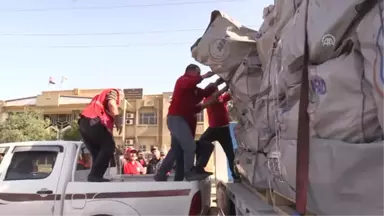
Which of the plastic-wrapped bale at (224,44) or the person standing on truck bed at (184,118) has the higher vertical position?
the plastic-wrapped bale at (224,44)

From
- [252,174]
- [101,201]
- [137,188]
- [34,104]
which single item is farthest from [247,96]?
[34,104]

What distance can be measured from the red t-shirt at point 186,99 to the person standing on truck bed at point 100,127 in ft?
2.46

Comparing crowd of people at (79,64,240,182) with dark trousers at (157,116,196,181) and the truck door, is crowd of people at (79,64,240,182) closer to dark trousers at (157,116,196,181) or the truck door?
dark trousers at (157,116,196,181)

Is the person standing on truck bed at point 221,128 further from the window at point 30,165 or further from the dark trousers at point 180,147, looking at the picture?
the window at point 30,165

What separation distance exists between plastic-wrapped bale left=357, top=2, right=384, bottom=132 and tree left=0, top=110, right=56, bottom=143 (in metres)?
32.2

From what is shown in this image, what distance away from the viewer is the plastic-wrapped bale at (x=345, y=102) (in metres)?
1.54

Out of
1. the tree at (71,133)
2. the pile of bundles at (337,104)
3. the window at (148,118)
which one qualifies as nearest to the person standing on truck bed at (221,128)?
the pile of bundles at (337,104)

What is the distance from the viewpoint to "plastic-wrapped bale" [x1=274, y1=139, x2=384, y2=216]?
1.36 metres

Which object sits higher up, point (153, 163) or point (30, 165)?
point (30, 165)

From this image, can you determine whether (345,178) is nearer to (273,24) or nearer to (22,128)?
(273,24)

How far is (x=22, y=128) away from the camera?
3192cm

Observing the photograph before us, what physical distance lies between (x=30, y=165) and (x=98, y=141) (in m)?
0.83

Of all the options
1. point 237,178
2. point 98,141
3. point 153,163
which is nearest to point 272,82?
point 237,178

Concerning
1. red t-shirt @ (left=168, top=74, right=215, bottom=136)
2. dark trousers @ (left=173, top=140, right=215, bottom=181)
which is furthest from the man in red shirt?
red t-shirt @ (left=168, top=74, right=215, bottom=136)
